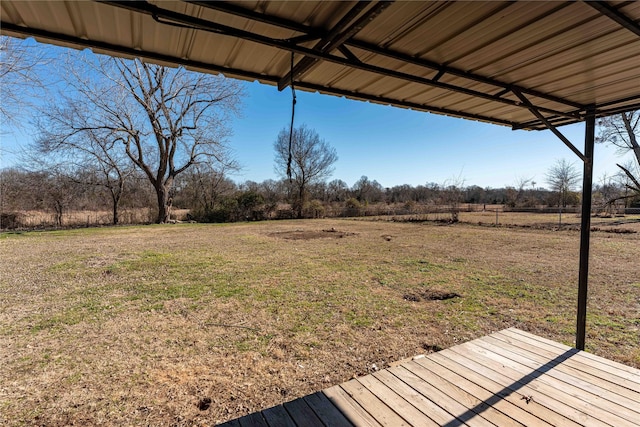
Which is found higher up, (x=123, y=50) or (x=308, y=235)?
(x=123, y=50)

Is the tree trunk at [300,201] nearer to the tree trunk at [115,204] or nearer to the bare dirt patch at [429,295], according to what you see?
the tree trunk at [115,204]

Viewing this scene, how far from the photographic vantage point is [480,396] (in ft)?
5.65

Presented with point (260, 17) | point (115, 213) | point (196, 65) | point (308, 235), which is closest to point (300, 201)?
point (308, 235)

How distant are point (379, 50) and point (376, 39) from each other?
0.08 meters

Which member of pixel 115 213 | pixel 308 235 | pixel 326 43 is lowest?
pixel 308 235

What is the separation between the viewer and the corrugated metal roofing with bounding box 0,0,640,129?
1.19 metres

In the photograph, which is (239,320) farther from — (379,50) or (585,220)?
(585,220)

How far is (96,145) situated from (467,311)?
1851 cm

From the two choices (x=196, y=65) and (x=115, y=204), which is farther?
(x=115, y=204)

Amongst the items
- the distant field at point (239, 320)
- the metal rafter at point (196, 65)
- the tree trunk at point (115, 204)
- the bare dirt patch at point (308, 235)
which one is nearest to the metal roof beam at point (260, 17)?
the metal rafter at point (196, 65)

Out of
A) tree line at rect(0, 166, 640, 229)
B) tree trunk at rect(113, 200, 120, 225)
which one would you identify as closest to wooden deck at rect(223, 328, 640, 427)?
tree line at rect(0, 166, 640, 229)

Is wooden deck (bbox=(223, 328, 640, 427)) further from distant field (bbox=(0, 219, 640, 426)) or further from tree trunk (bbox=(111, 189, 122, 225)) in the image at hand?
tree trunk (bbox=(111, 189, 122, 225))

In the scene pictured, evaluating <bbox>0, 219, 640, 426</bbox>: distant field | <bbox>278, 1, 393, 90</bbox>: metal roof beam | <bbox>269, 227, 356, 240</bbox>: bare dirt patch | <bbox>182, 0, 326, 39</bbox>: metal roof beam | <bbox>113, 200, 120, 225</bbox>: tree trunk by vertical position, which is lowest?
<bbox>0, 219, 640, 426</bbox>: distant field

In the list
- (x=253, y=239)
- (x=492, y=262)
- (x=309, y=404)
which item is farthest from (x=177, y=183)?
(x=309, y=404)
